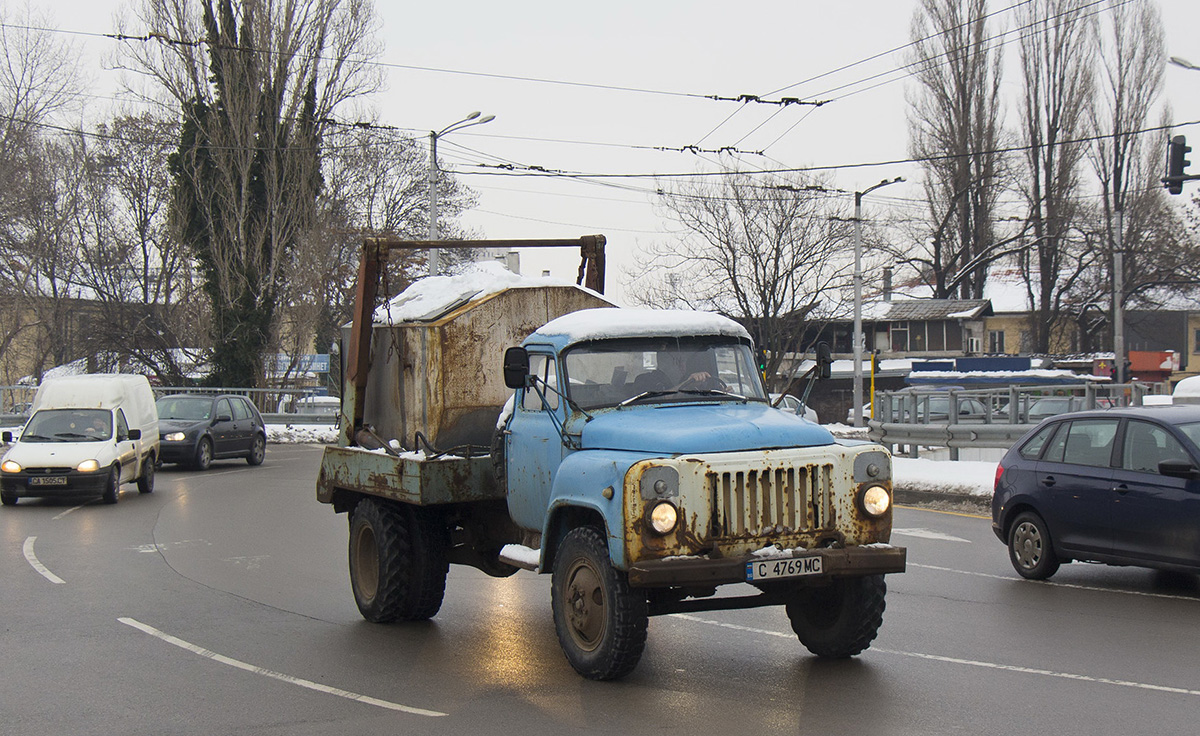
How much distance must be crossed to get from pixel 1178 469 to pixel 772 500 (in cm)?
503

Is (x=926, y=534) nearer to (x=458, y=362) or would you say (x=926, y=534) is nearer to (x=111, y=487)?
(x=458, y=362)

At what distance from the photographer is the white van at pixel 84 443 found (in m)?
19.3

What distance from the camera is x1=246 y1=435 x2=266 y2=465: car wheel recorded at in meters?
29.6

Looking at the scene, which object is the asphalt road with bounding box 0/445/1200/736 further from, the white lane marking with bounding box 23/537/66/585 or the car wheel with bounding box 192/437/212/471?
the car wheel with bounding box 192/437/212/471

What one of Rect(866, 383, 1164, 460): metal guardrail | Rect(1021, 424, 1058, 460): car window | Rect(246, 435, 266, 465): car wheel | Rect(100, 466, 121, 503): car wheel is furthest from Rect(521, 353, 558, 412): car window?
Rect(246, 435, 266, 465): car wheel

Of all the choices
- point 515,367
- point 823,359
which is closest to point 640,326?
point 515,367

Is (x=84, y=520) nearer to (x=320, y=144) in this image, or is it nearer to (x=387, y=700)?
(x=387, y=700)

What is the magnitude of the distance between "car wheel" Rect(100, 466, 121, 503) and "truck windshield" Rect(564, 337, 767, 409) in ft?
45.9

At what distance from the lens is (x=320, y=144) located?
147ft

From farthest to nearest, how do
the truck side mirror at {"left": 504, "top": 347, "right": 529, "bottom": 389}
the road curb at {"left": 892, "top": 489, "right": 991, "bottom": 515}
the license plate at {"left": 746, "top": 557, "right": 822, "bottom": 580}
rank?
the road curb at {"left": 892, "top": 489, "right": 991, "bottom": 515} → the truck side mirror at {"left": 504, "top": 347, "right": 529, "bottom": 389} → the license plate at {"left": 746, "top": 557, "right": 822, "bottom": 580}

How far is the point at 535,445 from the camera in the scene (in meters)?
8.20

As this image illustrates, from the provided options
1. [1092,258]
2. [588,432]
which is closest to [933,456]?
[588,432]

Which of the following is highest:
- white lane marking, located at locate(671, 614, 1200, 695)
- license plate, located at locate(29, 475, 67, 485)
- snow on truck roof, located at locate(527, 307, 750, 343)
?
snow on truck roof, located at locate(527, 307, 750, 343)

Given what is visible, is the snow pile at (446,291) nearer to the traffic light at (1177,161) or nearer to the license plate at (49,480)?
the license plate at (49,480)
